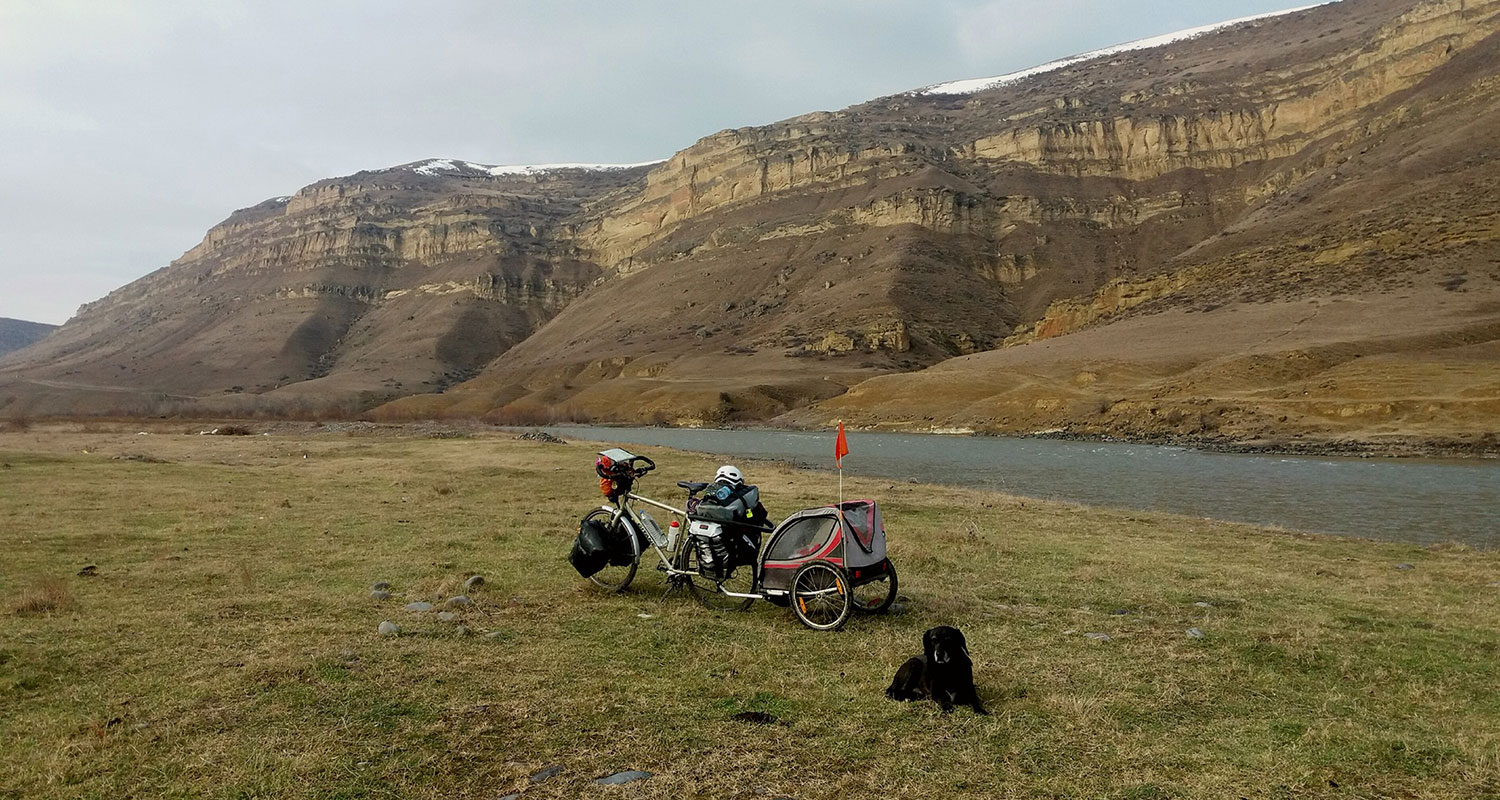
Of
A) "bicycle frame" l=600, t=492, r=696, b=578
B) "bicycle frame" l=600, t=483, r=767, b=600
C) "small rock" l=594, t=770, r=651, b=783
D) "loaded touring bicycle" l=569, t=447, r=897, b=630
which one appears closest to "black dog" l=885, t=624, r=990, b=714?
"loaded touring bicycle" l=569, t=447, r=897, b=630

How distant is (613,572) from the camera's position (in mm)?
10086

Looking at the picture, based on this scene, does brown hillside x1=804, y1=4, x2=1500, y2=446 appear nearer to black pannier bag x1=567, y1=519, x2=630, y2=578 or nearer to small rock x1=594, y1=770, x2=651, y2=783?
black pannier bag x1=567, y1=519, x2=630, y2=578

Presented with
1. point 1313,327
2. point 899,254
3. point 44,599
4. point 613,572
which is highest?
point 899,254

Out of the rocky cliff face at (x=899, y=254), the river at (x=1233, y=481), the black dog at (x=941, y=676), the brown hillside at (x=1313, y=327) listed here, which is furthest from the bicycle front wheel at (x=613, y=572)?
the rocky cliff face at (x=899, y=254)

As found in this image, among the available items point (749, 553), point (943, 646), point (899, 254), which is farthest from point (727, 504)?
point (899, 254)

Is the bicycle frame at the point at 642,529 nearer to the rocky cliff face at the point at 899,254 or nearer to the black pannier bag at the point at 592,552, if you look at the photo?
the black pannier bag at the point at 592,552

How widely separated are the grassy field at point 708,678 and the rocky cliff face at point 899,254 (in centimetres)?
7509

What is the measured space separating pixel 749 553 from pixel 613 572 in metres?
2.39

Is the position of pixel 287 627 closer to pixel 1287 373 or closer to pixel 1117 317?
pixel 1287 373

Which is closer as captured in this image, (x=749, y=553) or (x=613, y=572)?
(x=749, y=553)

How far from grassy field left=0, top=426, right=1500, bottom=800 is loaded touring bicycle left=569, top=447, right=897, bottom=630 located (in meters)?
0.34

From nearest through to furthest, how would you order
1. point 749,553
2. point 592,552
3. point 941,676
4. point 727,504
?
point 941,676 → point 727,504 → point 749,553 → point 592,552

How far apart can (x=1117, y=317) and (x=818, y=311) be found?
5075 centimetres

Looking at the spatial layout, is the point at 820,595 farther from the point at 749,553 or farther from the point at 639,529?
the point at 639,529
